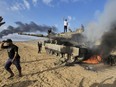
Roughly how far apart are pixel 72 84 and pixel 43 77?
168 centimetres

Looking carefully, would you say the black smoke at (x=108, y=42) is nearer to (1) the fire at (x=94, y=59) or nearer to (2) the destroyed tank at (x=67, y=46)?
(1) the fire at (x=94, y=59)

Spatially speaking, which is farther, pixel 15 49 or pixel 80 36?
pixel 80 36

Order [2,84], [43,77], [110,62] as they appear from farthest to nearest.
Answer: [110,62] < [43,77] < [2,84]

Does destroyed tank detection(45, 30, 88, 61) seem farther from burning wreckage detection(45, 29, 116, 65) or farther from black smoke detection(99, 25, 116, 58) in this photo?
black smoke detection(99, 25, 116, 58)

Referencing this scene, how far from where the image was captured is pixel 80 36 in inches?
840

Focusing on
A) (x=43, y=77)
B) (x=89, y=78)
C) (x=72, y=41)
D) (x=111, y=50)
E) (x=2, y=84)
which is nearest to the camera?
(x=2, y=84)

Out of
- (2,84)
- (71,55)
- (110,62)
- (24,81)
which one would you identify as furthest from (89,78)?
(71,55)

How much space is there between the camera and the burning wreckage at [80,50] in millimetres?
18391

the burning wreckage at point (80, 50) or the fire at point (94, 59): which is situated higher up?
the burning wreckage at point (80, 50)

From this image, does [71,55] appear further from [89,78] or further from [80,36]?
[89,78]

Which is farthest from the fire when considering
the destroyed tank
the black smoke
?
the destroyed tank

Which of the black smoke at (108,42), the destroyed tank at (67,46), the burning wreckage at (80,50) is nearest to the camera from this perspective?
the burning wreckage at (80,50)

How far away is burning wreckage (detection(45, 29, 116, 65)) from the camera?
18.4 m

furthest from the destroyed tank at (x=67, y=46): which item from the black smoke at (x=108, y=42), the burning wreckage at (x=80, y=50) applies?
the black smoke at (x=108, y=42)
